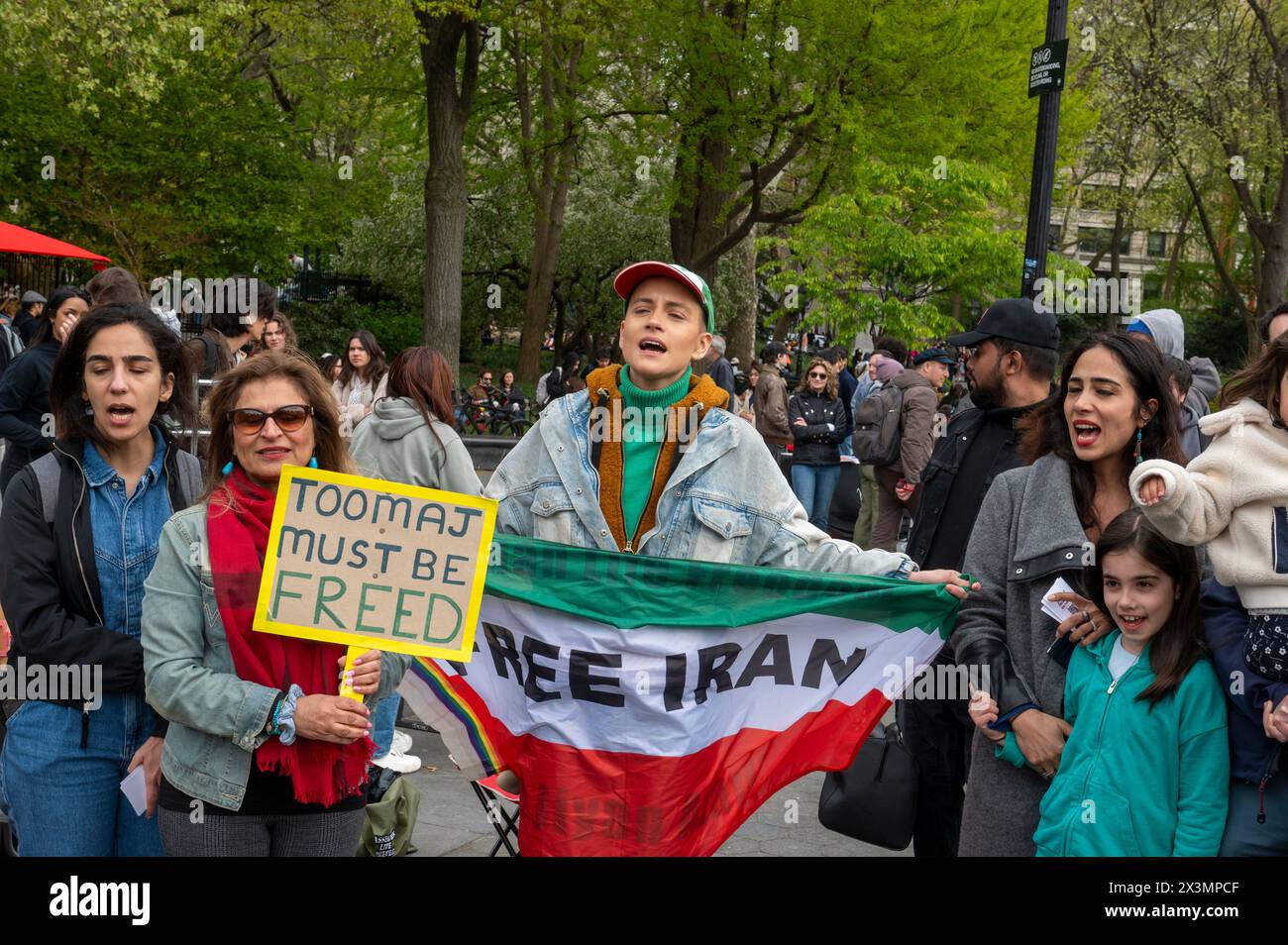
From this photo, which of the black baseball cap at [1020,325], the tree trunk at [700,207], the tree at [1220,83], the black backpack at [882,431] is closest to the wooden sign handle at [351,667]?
the black baseball cap at [1020,325]

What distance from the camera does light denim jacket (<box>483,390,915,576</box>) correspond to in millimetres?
3811

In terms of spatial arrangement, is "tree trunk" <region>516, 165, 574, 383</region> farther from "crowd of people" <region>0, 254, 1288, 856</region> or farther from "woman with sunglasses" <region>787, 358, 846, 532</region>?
"crowd of people" <region>0, 254, 1288, 856</region>

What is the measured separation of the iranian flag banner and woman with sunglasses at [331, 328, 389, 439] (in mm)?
6131

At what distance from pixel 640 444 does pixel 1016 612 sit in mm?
1136

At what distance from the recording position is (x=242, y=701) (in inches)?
126

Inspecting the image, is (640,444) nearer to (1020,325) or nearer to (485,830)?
(1020,325)

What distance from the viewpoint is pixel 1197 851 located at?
3367 mm

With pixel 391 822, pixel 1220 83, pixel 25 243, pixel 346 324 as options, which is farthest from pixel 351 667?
pixel 1220 83

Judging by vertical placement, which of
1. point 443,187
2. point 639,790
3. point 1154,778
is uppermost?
point 443,187

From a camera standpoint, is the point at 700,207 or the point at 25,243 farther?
the point at 700,207

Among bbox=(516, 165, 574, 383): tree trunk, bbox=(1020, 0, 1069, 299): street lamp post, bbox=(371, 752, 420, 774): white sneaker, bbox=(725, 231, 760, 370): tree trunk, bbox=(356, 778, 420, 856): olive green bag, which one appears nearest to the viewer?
bbox=(356, 778, 420, 856): olive green bag

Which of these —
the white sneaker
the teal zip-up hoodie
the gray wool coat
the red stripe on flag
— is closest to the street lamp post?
the white sneaker

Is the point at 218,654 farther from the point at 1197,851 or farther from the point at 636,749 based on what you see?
the point at 1197,851

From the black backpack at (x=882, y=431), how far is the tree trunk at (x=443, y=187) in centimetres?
1114
